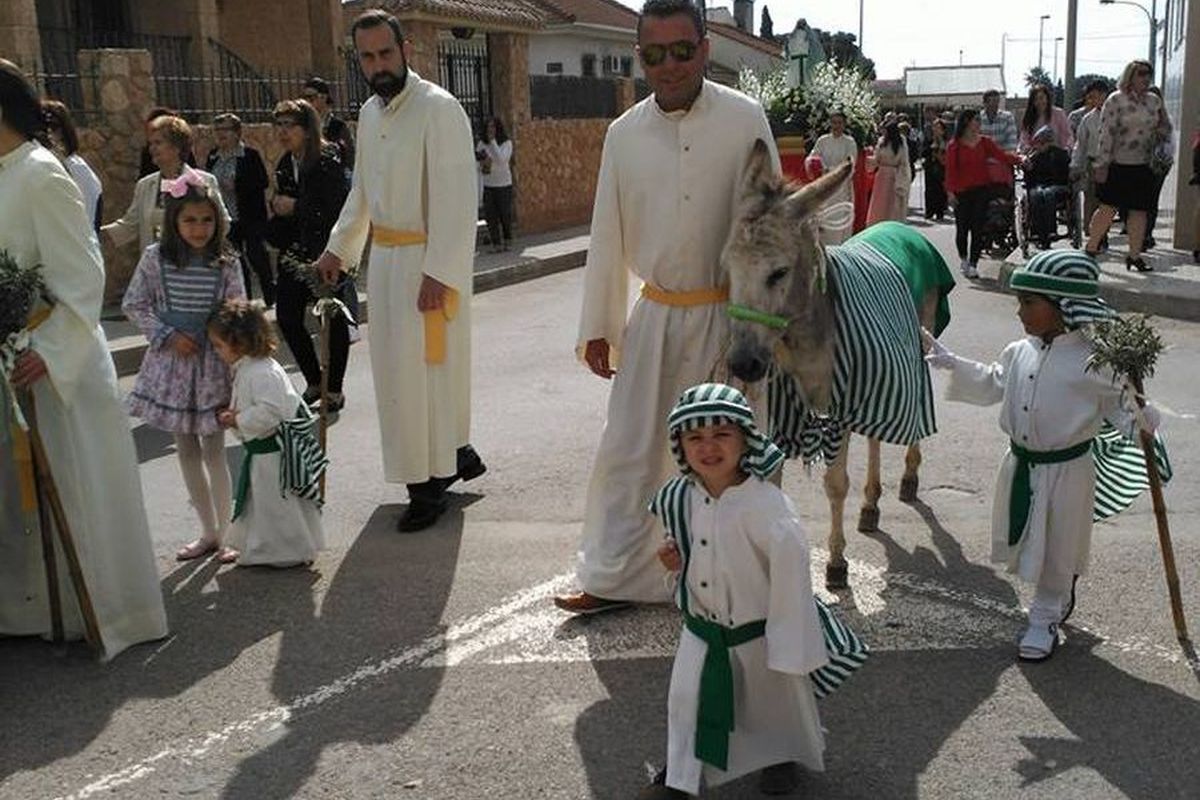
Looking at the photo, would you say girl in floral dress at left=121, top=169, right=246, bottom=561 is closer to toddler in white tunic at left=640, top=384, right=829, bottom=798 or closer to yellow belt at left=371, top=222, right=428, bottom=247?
yellow belt at left=371, top=222, right=428, bottom=247

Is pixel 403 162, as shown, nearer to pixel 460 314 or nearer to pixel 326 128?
pixel 460 314

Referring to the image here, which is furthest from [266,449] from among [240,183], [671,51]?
[240,183]

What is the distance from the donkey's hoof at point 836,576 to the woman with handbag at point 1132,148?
930 centimetres

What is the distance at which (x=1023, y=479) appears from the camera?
15.8 feet

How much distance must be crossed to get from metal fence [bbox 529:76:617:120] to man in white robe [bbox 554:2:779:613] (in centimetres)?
1722

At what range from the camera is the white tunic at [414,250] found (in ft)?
20.7

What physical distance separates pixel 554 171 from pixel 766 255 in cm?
1823

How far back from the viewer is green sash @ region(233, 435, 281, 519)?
5.87m

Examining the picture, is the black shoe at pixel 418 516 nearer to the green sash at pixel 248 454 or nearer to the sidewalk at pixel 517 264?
the green sash at pixel 248 454

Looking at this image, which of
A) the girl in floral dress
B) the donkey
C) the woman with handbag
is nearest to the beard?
the girl in floral dress

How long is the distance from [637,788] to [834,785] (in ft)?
1.94

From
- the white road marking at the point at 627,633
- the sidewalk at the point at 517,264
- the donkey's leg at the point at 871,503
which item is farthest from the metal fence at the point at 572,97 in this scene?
the white road marking at the point at 627,633

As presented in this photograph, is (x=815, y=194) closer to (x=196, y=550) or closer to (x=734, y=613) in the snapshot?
(x=734, y=613)

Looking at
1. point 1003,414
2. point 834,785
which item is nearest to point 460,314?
point 1003,414
